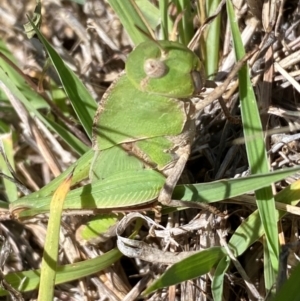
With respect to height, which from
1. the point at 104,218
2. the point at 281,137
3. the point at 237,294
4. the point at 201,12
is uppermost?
the point at 201,12

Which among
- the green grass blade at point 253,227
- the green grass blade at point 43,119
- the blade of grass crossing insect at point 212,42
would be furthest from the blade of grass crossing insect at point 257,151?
the green grass blade at point 43,119

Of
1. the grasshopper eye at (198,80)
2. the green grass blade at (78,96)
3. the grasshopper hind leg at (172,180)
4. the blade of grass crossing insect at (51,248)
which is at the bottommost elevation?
→ the grasshopper hind leg at (172,180)

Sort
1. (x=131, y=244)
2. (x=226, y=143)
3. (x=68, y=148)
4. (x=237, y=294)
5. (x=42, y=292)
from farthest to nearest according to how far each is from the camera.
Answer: (x=68, y=148) → (x=226, y=143) → (x=237, y=294) → (x=131, y=244) → (x=42, y=292)

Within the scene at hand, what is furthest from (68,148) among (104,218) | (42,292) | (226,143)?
(42,292)

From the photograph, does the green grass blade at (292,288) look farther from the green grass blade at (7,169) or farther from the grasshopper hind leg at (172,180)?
the green grass blade at (7,169)

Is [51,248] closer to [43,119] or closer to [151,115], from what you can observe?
[151,115]

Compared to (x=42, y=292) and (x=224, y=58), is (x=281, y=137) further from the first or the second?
(x=42, y=292)
